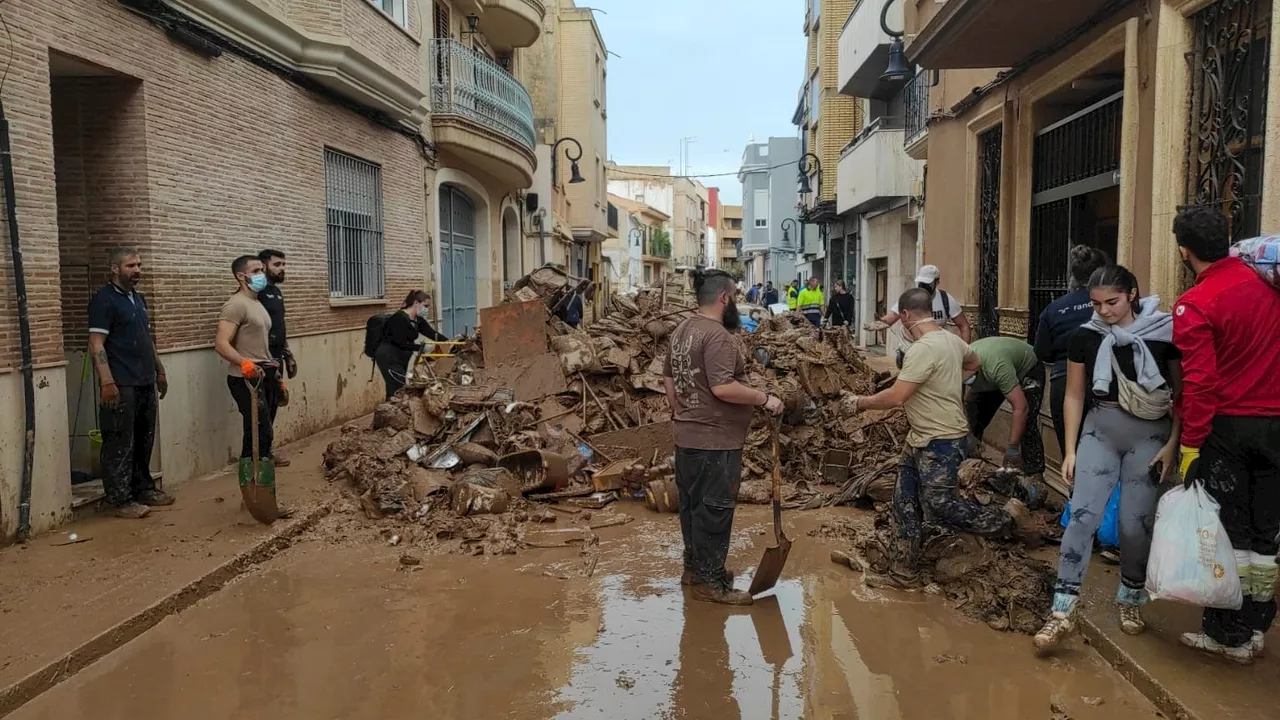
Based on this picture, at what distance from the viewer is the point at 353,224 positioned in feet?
39.3

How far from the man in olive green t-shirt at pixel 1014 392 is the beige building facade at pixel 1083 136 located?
1010 mm

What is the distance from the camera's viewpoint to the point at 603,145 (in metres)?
33.1

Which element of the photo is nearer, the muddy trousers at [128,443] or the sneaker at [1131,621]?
the sneaker at [1131,621]

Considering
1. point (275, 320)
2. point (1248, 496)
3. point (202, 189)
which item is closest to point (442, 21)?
point (202, 189)

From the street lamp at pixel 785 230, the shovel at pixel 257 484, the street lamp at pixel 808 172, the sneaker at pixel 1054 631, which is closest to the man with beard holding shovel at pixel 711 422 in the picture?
the sneaker at pixel 1054 631

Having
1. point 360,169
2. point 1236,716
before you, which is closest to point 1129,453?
point 1236,716

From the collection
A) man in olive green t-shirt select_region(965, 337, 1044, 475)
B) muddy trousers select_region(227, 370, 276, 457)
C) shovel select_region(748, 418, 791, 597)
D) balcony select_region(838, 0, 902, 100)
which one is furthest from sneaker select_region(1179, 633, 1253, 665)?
balcony select_region(838, 0, 902, 100)

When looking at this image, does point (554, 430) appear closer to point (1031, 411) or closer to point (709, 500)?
point (709, 500)

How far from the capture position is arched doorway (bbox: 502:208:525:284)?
21150 millimetres

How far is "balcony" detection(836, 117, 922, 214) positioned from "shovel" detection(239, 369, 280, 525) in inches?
585

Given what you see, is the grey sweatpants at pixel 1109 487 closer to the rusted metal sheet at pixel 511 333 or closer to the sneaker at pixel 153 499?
the rusted metal sheet at pixel 511 333

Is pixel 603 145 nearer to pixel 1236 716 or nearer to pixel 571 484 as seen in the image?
pixel 571 484

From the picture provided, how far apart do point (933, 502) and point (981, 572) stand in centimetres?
50

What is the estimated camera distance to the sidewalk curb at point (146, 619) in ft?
12.6
